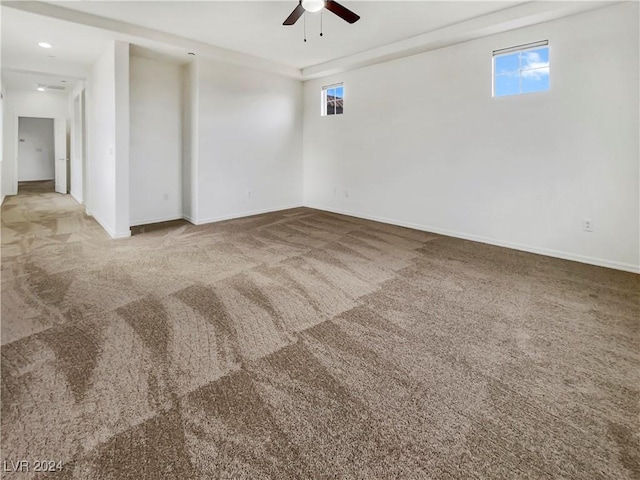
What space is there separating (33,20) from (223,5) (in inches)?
86.2

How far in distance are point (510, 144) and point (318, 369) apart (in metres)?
3.95

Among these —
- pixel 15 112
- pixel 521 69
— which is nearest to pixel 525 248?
pixel 521 69

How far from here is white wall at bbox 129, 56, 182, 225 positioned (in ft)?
17.9

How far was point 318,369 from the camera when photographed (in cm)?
196

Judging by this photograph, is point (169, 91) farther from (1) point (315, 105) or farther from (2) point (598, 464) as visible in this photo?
(2) point (598, 464)

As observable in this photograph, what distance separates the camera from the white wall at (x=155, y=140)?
5457 millimetres

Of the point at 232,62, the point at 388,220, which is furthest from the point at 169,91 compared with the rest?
the point at 388,220

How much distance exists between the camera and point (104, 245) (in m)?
4.46

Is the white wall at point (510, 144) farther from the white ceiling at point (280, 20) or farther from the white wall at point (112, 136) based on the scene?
the white wall at point (112, 136)

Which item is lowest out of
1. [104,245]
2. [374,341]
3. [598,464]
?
[598,464]

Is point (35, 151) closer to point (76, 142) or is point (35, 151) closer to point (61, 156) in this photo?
point (61, 156)

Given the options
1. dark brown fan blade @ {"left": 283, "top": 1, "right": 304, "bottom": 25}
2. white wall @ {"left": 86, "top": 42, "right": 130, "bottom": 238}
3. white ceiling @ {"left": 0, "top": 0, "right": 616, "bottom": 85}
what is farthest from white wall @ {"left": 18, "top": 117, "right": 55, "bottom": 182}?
dark brown fan blade @ {"left": 283, "top": 1, "right": 304, "bottom": 25}

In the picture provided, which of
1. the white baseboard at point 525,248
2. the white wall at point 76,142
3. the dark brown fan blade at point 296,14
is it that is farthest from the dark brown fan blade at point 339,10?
the white wall at point 76,142

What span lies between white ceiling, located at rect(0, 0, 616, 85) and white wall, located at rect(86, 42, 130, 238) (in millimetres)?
274
